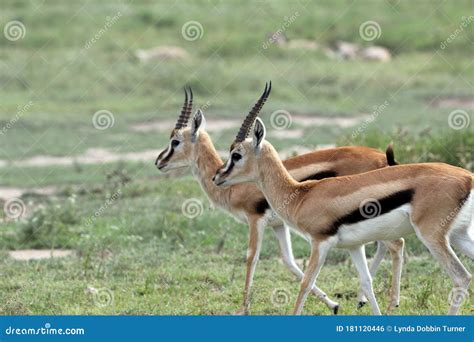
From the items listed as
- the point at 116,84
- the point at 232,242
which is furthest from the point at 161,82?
the point at 232,242

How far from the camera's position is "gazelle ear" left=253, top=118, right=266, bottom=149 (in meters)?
6.73

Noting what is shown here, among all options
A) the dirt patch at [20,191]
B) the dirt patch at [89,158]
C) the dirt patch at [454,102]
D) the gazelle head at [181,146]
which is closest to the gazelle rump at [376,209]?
the gazelle head at [181,146]

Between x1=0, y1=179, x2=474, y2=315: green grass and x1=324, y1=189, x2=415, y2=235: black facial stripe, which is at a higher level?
x1=324, y1=189, x2=415, y2=235: black facial stripe

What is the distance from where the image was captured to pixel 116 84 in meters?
18.0

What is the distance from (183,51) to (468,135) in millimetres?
9451

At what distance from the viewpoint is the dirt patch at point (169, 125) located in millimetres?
15148

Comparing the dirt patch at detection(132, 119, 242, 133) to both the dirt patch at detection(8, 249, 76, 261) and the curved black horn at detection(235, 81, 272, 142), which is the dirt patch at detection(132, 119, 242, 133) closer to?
the dirt patch at detection(8, 249, 76, 261)

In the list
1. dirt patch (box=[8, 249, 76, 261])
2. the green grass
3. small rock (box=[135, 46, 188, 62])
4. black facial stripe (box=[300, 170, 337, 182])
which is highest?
black facial stripe (box=[300, 170, 337, 182])

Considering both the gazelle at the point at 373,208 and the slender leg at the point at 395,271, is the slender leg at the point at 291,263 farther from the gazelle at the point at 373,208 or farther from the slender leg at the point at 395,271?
the gazelle at the point at 373,208

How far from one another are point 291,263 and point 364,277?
3.10 ft

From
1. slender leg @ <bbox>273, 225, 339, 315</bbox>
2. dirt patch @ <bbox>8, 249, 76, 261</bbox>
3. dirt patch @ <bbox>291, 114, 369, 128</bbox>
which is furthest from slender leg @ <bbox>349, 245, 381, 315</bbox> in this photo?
dirt patch @ <bbox>291, 114, 369, 128</bbox>

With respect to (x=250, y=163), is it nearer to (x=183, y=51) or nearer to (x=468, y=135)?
(x=468, y=135)

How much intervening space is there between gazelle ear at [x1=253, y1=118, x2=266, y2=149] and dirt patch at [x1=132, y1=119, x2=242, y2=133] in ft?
26.5

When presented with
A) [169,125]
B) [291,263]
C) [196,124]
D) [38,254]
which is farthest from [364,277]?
[169,125]
